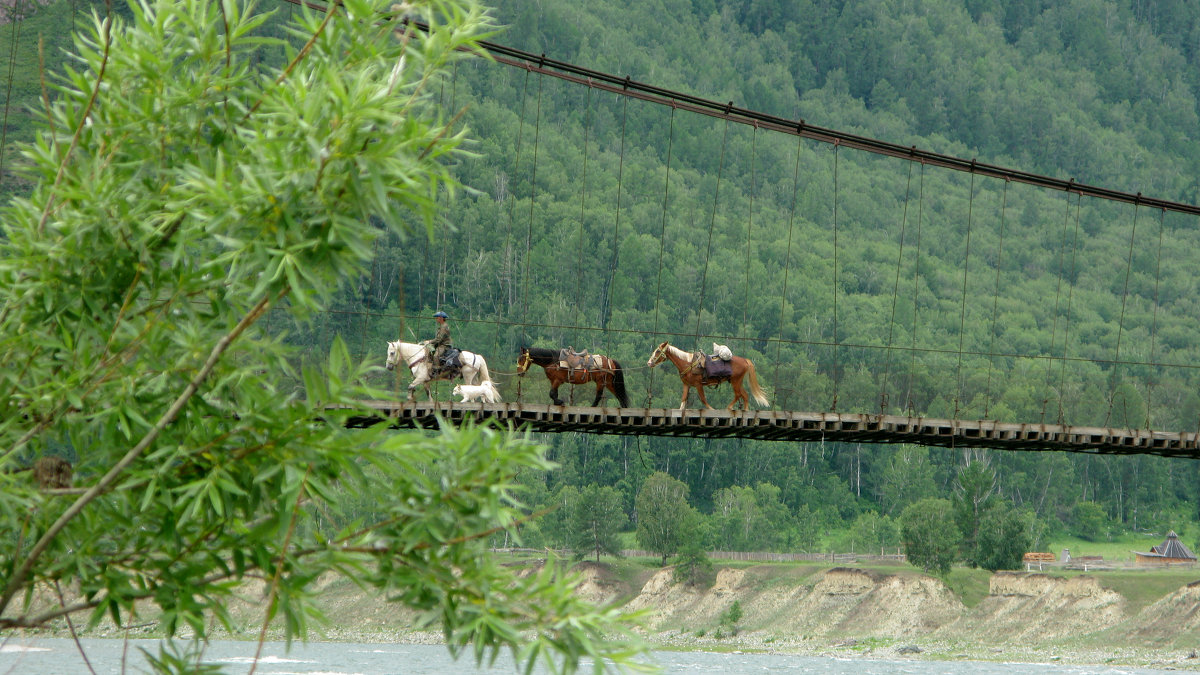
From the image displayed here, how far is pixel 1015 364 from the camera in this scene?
7575cm

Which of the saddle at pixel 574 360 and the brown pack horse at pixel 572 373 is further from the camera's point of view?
the saddle at pixel 574 360

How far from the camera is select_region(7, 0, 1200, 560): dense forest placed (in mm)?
59938

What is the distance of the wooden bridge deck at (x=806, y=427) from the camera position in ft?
70.3

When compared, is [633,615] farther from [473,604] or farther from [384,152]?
[384,152]

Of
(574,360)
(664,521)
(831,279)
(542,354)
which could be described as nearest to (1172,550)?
(664,521)

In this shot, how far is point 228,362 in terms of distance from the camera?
4082 millimetres

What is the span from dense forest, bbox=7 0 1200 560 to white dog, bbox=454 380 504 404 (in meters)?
2.08

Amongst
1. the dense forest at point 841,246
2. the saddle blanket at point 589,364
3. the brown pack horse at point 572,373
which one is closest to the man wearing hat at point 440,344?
the brown pack horse at point 572,373

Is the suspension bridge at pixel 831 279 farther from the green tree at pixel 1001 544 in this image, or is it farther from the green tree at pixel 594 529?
the green tree at pixel 594 529

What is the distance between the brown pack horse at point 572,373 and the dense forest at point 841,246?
634 millimetres

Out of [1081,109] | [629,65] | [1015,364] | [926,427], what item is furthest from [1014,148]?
[926,427]

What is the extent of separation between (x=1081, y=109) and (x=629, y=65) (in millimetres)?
44481

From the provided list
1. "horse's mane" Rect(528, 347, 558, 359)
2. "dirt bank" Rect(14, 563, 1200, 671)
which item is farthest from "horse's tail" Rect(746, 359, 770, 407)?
"dirt bank" Rect(14, 563, 1200, 671)

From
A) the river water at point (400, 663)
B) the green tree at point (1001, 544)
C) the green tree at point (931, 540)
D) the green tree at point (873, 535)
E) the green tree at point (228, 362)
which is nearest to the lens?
the green tree at point (228, 362)
